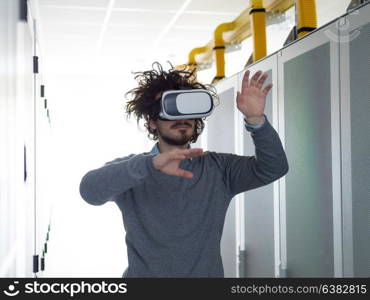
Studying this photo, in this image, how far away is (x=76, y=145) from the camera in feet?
28.6

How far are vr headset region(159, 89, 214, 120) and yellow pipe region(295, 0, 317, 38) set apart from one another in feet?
2.81

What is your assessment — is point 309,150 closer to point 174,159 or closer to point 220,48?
point 174,159

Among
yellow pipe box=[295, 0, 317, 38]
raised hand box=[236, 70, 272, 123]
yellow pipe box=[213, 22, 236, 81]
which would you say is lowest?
raised hand box=[236, 70, 272, 123]

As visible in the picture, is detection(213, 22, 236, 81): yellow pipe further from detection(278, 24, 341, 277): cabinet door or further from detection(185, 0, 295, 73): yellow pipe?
detection(278, 24, 341, 277): cabinet door

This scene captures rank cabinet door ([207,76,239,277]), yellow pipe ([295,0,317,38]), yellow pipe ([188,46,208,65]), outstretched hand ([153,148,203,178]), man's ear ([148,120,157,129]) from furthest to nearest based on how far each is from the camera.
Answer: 1. yellow pipe ([188,46,208,65])
2. cabinet door ([207,76,239,277])
3. yellow pipe ([295,0,317,38])
4. man's ear ([148,120,157,129])
5. outstretched hand ([153,148,203,178])

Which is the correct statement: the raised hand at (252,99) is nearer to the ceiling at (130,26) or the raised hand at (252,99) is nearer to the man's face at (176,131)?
the man's face at (176,131)

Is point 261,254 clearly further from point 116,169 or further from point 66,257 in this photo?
point 66,257

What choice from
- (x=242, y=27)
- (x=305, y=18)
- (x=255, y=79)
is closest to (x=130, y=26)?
(x=242, y=27)

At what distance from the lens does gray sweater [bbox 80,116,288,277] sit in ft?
4.75

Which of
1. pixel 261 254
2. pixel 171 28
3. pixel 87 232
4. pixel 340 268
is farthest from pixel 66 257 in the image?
pixel 340 268

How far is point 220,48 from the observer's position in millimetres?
3490

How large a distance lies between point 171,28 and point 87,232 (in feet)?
11.6

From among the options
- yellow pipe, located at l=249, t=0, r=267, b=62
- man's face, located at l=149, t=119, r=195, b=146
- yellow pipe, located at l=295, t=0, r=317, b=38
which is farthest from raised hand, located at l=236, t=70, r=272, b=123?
yellow pipe, located at l=249, t=0, r=267, b=62

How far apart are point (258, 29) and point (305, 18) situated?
615 millimetres
